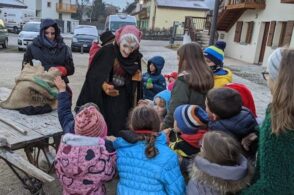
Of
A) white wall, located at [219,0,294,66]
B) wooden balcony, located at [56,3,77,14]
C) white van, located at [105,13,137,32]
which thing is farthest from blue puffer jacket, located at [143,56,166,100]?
wooden balcony, located at [56,3,77,14]

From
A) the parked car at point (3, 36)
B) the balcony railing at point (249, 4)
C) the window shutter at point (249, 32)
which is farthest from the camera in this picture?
the window shutter at point (249, 32)

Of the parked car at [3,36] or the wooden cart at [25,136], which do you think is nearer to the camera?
the wooden cart at [25,136]

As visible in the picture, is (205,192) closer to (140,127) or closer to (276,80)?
(140,127)

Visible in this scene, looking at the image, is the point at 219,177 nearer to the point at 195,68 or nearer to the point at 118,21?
the point at 195,68

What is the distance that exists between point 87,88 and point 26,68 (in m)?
0.79

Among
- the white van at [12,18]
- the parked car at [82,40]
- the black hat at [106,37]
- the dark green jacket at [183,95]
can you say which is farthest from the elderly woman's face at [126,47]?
the white van at [12,18]

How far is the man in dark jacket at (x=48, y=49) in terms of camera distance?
4.31m

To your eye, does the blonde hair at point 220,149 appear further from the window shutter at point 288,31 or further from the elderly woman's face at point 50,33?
the window shutter at point 288,31

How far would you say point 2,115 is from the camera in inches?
141

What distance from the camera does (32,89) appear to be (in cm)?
367

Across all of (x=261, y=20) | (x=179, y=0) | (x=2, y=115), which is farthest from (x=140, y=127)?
(x=179, y=0)

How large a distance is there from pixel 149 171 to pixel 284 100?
3.36ft

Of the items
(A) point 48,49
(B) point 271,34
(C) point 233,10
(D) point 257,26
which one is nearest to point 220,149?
(A) point 48,49

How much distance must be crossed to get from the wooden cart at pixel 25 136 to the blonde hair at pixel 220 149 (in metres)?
1.25
